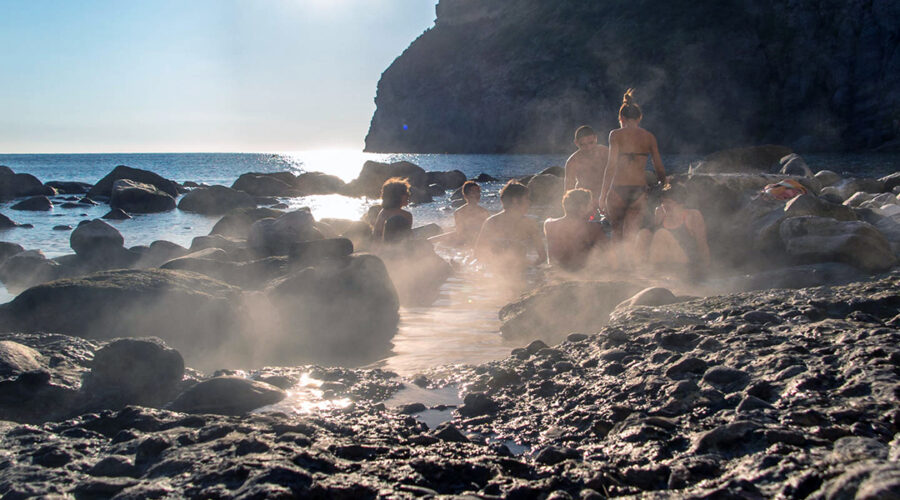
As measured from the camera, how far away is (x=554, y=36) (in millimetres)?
75562

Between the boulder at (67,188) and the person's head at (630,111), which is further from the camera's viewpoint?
the boulder at (67,188)

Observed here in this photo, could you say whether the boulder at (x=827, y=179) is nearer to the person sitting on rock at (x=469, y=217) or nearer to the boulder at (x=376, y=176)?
the person sitting on rock at (x=469, y=217)

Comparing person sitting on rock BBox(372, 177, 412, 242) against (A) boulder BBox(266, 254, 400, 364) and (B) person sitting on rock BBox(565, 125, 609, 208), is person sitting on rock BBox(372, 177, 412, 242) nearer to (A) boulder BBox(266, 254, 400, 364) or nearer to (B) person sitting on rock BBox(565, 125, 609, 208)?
(A) boulder BBox(266, 254, 400, 364)


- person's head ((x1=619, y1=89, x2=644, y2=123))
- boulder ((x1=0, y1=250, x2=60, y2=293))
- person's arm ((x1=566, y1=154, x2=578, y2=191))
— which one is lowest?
boulder ((x1=0, y1=250, x2=60, y2=293))

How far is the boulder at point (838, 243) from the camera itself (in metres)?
4.77

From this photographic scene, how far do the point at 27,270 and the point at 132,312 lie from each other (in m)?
4.81

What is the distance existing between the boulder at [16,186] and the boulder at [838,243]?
3098 cm

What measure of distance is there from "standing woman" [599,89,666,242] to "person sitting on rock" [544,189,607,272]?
1.04 ft

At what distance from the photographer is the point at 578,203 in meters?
6.74

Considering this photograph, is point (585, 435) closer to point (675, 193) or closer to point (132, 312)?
point (132, 312)

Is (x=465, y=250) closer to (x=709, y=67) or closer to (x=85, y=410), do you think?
(x=85, y=410)

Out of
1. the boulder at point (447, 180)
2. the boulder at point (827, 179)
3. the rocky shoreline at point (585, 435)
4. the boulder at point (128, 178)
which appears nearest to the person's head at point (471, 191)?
the rocky shoreline at point (585, 435)

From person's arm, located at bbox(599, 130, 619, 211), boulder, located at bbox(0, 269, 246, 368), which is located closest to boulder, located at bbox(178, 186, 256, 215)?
person's arm, located at bbox(599, 130, 619, 211)

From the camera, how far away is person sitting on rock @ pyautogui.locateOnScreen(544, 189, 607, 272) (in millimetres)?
6785
